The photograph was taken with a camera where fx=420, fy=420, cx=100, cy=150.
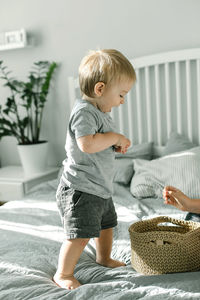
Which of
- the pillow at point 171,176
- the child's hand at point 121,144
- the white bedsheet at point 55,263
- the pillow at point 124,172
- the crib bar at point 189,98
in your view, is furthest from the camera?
the crib bar at point 189,98

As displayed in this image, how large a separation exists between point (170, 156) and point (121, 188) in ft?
1.07

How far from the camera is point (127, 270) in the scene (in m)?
1.40

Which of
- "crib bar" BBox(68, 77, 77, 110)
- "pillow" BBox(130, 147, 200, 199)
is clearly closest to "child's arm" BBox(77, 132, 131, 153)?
"pillow" BBox(130, 147, 200, 199)

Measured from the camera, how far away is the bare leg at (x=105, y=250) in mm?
1501

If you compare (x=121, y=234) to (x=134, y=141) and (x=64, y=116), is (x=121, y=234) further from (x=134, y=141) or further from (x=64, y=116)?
(x=64, y=116)

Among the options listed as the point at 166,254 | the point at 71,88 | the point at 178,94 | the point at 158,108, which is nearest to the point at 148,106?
the point at 158,108

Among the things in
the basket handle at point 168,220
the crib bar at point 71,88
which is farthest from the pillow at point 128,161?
the basket handle at point 168,220

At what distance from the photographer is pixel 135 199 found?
7.12 ft

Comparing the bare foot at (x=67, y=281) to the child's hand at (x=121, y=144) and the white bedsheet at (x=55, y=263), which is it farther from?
the child's hand at (x=121, y=144)

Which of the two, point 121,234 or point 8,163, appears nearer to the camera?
point 121,234

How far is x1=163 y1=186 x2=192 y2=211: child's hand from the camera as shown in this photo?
1469 mm

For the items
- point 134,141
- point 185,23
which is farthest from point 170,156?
point 185,23

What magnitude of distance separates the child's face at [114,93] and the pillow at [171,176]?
0.85m

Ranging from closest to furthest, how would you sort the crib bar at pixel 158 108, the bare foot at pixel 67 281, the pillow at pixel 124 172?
the bare foot at pixel 67 281 → the pillow at pixel 124 172 → the crib bar at pixel 158 108
